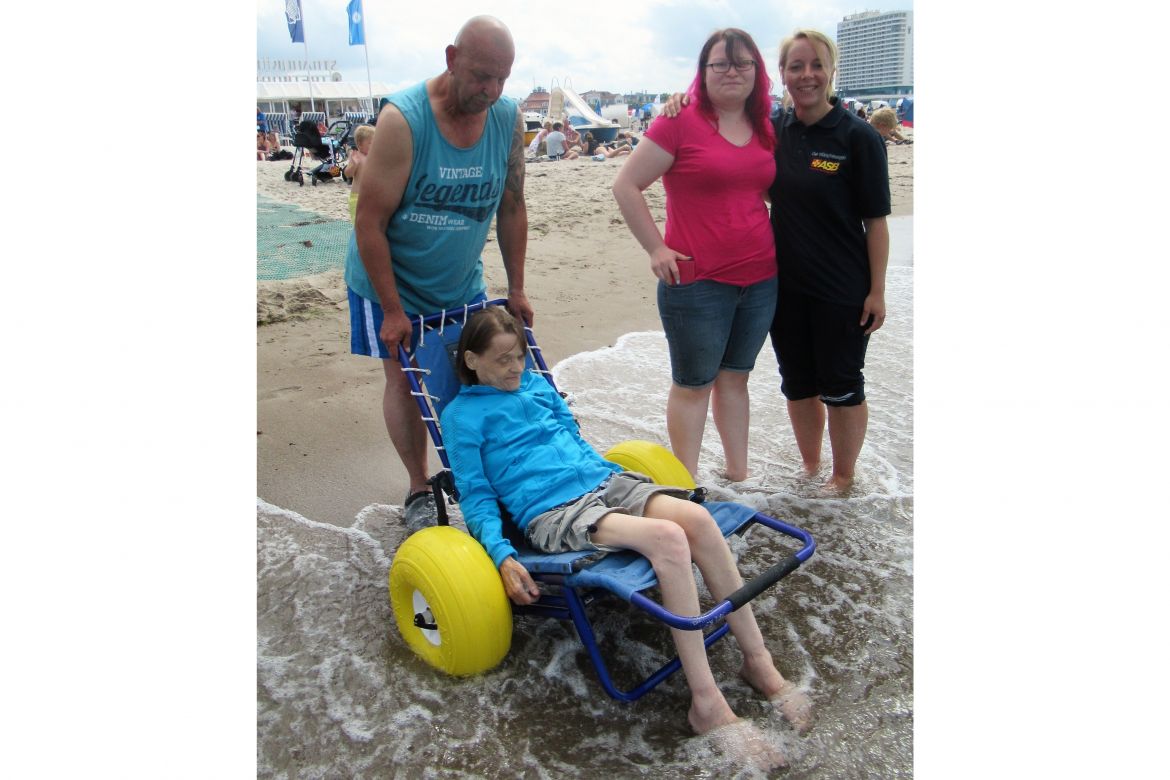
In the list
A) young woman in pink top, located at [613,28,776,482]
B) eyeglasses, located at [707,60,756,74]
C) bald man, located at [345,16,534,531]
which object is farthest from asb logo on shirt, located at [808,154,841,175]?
bald man, located at [345,16,534,531]

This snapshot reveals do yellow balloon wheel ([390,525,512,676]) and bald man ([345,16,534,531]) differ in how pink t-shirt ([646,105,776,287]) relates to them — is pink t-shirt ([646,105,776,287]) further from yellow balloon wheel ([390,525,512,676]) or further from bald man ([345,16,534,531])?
yellow balloon wheel ([390,525,512,676])

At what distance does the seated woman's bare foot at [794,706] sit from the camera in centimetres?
263

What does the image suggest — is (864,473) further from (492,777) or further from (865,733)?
(492,777)

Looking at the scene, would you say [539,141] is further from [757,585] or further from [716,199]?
[757,585]

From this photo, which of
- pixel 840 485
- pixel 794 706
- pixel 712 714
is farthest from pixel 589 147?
pixel 712 714

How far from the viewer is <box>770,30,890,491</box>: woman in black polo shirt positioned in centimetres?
341

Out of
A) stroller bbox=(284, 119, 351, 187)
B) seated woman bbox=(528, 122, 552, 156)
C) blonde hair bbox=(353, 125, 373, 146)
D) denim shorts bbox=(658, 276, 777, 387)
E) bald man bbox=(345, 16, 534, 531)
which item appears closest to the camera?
bald man bbox=(345, 16, 534, 531)

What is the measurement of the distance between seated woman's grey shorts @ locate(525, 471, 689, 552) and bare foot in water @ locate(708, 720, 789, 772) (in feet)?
2.11

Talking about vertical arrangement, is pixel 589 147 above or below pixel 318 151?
above

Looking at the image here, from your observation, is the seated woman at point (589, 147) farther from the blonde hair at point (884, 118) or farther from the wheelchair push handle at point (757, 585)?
the wheelchair push handle at point (757, 585)

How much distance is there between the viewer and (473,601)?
8.70ft

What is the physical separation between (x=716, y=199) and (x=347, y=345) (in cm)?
348

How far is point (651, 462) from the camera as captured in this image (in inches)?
133

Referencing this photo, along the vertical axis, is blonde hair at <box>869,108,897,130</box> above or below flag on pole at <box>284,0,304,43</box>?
below
